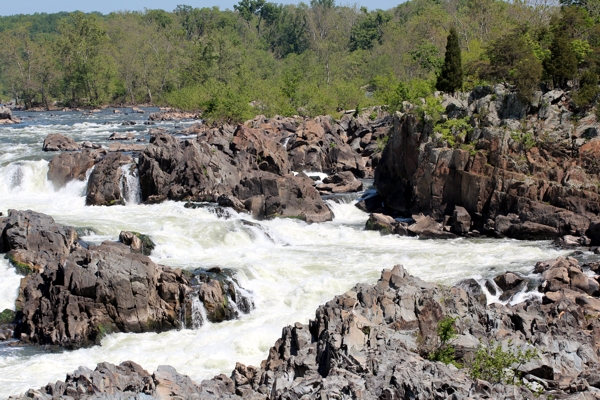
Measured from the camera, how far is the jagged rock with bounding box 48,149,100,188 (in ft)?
131

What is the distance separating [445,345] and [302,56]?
95087 millimetres

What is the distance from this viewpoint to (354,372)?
14828 mm

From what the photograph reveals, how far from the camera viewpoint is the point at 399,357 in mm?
15398

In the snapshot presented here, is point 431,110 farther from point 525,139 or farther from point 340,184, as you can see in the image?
point 340,184

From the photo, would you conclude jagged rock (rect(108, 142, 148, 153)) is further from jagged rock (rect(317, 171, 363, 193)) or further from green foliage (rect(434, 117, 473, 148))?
green foliage (rect(434, 117, 473, 148))

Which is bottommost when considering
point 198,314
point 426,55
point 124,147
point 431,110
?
point 198,314

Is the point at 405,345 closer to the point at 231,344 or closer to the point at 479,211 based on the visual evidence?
the point at 231,344

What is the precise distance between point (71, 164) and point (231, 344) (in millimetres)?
23047

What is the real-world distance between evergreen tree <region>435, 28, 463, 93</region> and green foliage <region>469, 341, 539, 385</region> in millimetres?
27251

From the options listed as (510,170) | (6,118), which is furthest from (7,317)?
(6,118)

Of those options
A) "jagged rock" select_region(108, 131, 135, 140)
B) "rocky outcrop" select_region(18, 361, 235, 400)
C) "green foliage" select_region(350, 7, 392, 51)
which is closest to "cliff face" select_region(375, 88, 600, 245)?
"rocky outcrop" select_region(18, 361, 235, 400)

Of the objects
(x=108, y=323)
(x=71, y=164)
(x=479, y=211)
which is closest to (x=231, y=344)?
(x=108, y=323)

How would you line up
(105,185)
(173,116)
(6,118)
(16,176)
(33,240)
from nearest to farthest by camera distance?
(33,240), (105,185), (16,176), (6,118), (173,116)

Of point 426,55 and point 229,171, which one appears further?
point 426,55
